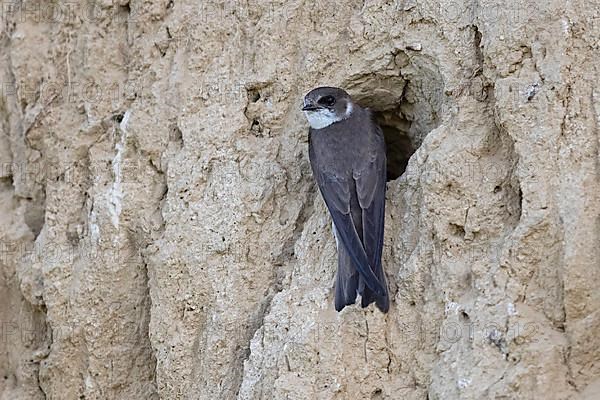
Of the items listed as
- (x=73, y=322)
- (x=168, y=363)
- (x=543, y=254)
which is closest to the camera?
(x=543, y=254)

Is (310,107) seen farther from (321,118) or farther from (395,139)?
(395,139)

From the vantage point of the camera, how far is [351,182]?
317cm

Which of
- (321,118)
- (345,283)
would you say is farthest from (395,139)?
(345,283)

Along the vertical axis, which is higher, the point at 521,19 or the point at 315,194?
the point at 521,19

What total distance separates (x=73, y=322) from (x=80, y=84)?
80 centimetres

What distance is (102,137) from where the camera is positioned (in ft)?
11.8

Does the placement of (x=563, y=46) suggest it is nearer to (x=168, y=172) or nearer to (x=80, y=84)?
(x=168, y=172)

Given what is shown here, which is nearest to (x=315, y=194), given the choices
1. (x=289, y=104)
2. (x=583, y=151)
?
(x=289, y=104)

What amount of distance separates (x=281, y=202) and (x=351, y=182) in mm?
229

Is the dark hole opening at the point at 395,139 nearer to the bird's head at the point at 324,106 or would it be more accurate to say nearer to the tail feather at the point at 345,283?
the bird's head at the point at 324,106

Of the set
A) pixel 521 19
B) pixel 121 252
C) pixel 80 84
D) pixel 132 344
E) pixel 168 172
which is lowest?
pixel 132 344

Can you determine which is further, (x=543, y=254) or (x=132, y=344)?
(x=132, y=344)

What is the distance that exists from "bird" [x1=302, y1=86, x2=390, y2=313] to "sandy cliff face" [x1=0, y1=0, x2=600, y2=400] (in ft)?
0.24

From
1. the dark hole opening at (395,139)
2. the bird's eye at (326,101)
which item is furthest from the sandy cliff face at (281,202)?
the bird's eye at (326,101)
